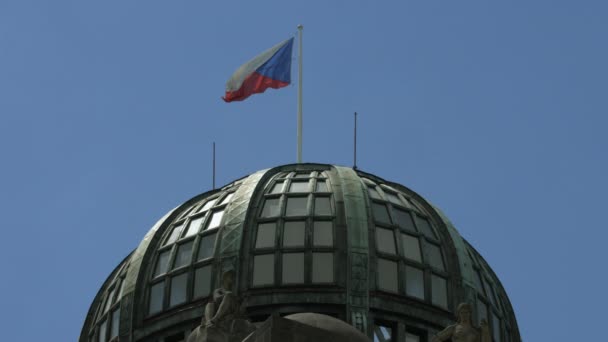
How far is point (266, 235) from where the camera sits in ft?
284

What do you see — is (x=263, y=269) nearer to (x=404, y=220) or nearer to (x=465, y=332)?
(x=404, y=220)

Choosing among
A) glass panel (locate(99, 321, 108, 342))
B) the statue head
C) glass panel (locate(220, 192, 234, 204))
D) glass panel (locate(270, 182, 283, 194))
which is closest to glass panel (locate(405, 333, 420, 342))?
glass panel (locate(270, 182, 283, 194))

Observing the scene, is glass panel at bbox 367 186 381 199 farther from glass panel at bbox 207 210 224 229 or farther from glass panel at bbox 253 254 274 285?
glass panel at bbox 207 210 224 229

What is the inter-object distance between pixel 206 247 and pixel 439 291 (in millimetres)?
7992

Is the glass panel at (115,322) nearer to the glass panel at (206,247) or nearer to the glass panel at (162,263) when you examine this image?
the glass panel at (162,263)

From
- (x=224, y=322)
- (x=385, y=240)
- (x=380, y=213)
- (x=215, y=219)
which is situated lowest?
(x=224, y=322)


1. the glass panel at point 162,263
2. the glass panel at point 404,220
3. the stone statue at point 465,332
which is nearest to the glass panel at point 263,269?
the glass panel at point 162,263

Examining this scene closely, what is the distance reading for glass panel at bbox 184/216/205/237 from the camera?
88125 mm

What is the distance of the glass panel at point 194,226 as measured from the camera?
8812 centimetres

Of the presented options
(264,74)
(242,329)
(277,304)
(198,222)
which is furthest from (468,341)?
(264,74)

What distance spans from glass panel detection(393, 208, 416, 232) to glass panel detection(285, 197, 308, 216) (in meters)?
3.17

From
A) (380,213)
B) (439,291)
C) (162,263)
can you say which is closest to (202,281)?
(162,263)

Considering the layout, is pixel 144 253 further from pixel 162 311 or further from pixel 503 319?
pixel 503 319

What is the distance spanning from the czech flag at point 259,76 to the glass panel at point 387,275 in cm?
1249
